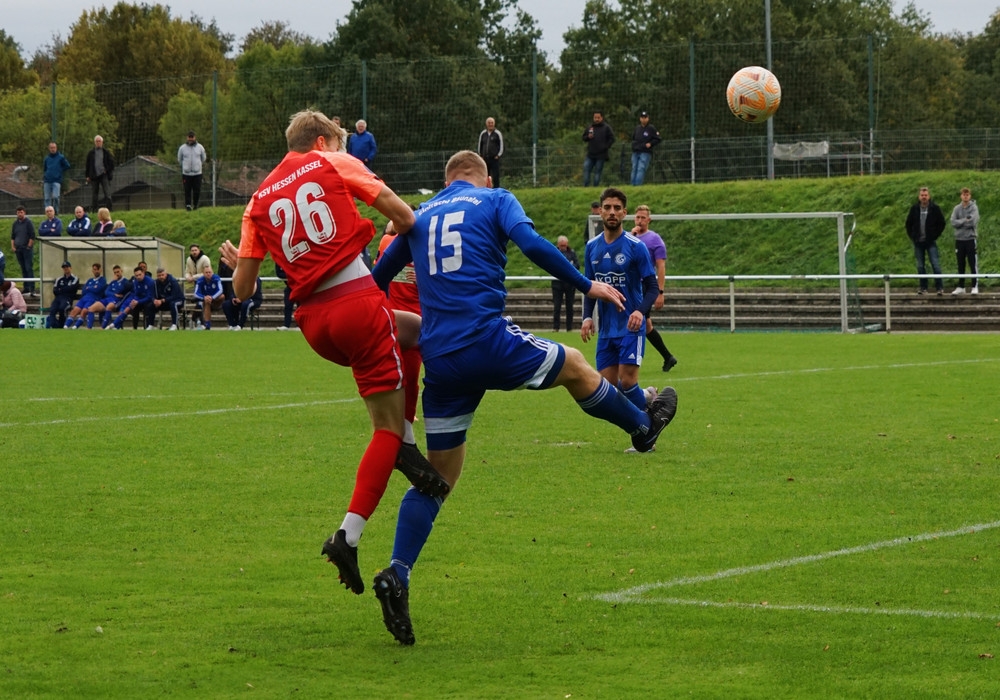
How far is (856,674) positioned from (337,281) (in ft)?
8.69

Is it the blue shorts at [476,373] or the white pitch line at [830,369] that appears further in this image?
the white pitch line at [830,369]

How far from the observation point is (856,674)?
4.84 metres

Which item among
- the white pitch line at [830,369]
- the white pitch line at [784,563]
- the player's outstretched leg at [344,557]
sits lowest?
the white pitch line at [830,369]

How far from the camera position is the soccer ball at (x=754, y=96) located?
19.1m

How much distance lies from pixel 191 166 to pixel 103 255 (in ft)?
20.6

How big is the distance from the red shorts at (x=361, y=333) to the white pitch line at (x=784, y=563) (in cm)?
132

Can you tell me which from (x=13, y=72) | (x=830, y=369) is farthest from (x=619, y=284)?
(x=13, y=72)

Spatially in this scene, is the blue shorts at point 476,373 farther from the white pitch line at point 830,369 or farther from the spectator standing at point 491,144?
the spectator standing at point 491,144

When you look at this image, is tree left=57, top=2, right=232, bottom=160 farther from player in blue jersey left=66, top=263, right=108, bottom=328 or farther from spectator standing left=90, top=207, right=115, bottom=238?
player in blue jersey left=66, top=263, right=108, bottom=328

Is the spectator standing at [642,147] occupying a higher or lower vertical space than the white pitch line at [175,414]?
higher

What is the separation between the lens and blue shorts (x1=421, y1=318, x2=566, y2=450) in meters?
5.89

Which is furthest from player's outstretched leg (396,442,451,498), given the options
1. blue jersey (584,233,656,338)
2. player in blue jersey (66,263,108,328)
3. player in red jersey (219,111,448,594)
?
player in blue jersey (66,263,108,328)

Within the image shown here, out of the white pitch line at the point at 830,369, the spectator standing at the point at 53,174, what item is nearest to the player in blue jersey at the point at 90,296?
the spectator standing at the point at 53,174

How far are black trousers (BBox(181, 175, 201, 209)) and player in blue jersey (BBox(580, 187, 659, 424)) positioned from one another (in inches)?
1135
